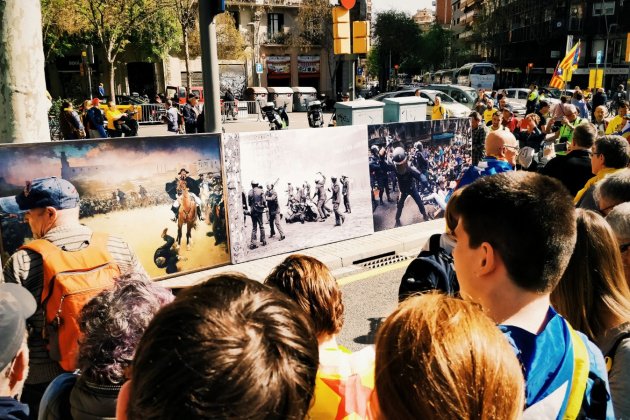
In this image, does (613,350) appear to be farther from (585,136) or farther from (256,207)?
(256,207)

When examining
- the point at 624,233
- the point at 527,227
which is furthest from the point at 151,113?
the point at 527,227

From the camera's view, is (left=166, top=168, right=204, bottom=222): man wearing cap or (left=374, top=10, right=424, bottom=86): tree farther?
(left=374, top=10, right=424, bottom=86): tree

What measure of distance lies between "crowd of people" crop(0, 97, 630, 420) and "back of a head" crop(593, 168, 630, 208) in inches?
0.5

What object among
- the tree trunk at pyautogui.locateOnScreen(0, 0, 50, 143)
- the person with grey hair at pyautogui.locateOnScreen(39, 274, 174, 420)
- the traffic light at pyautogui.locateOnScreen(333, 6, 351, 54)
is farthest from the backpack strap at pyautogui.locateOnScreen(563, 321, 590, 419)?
the traffic light at pyautogui.locateOnScreen(333, 6, 351, 54)

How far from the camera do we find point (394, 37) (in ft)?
216

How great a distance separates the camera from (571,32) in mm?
56906

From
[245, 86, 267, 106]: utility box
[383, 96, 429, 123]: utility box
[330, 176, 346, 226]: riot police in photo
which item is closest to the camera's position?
[330, 176, 346, 226]: riot police in photo

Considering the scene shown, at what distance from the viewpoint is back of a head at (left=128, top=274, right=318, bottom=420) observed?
97 cm

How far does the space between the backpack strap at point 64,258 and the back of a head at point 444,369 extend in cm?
194

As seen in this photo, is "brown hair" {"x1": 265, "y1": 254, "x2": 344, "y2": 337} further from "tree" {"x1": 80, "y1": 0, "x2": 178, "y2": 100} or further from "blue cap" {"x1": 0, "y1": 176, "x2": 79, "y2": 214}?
"tree" {"x1": 80, "y1": 0, "x2": 178, "y2": 100}

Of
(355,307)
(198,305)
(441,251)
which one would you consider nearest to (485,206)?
(441,251)

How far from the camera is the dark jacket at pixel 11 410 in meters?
1.54

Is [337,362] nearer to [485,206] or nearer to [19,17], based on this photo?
[485,206]

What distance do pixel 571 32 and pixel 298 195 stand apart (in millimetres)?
59673
